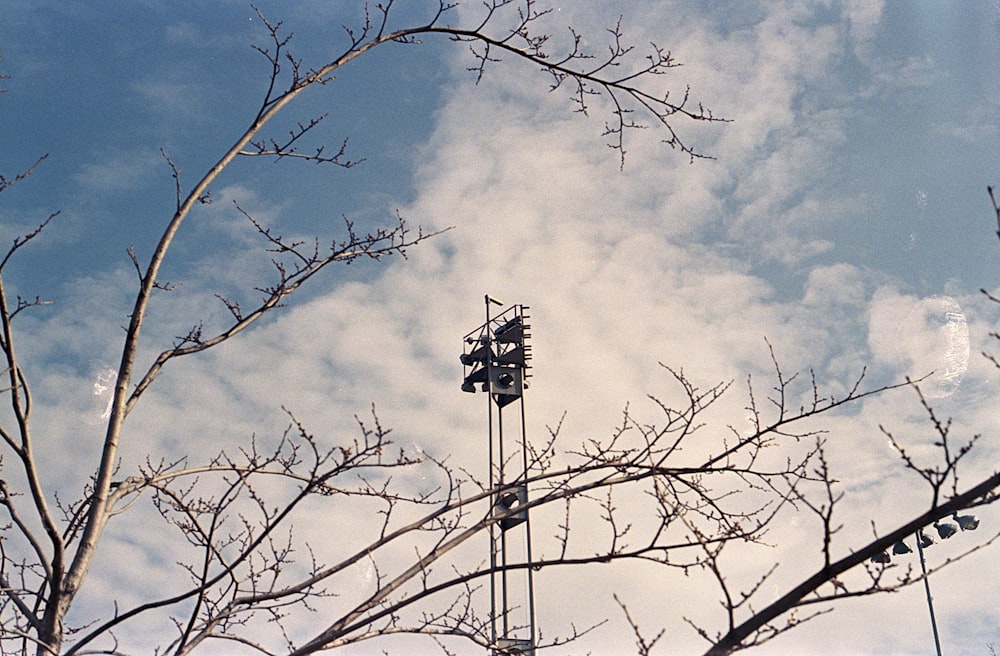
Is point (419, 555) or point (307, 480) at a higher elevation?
point (307, 480)

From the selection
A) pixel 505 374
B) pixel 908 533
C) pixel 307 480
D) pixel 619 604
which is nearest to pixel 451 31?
pixel 307 480

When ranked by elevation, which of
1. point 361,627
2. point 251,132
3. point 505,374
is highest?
point 505,374

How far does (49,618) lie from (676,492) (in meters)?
3.05

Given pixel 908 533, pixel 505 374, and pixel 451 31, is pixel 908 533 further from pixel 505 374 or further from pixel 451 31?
pixel 505 374

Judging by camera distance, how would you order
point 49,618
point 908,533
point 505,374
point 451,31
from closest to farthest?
point 908,533 < point 49,618 < point 451,31 < point 505,374

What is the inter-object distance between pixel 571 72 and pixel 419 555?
2922mm

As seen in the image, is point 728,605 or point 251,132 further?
point 251,132

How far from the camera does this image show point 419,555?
473cm

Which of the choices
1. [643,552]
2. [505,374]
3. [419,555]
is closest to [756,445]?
[643,552]

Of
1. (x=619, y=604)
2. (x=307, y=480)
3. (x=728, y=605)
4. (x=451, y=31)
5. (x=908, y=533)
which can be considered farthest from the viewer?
(x=451, y=31)

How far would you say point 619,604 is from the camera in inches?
134

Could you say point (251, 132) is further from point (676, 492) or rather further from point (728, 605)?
point (728, 605)

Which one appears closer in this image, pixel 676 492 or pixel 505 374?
pixel 676 492

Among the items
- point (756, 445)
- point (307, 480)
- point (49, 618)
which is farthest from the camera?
point (307, 480)
